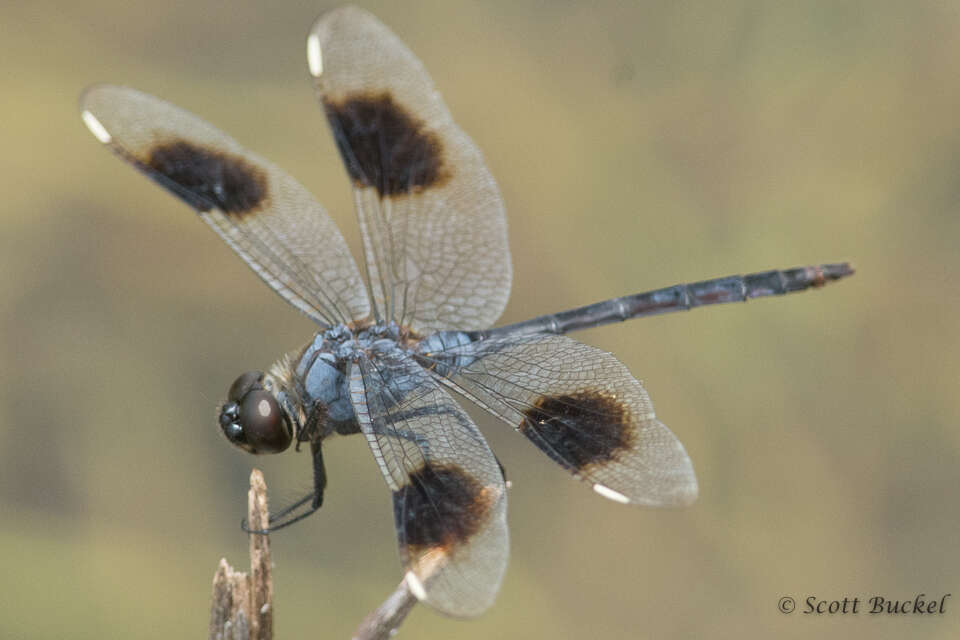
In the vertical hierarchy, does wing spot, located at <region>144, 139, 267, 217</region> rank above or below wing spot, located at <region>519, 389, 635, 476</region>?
above

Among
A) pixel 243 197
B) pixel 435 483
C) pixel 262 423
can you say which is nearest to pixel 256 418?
pixel 262 423

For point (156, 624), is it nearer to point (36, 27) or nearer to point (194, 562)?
point (194, 562)

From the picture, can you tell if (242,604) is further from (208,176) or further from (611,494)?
(208,176)

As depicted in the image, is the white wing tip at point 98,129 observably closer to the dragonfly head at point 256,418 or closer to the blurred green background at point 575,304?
the dragonfly head at point 256,418

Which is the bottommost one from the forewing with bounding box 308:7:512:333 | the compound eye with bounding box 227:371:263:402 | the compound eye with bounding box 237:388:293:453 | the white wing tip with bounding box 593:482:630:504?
the white wing tip with bounding box 593:482:630:504

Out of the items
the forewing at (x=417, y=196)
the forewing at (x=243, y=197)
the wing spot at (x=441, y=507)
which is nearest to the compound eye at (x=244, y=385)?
the forewing at (x=243, y=197)

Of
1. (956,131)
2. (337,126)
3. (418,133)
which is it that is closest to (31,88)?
(337,126)

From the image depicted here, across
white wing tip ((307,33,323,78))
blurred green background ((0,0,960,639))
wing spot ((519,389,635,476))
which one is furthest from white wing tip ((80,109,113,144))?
wing spot ((519,389,635,476))

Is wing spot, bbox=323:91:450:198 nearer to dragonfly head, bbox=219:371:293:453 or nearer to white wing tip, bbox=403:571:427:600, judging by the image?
dragonfly head, bbox=219:371:293:453
